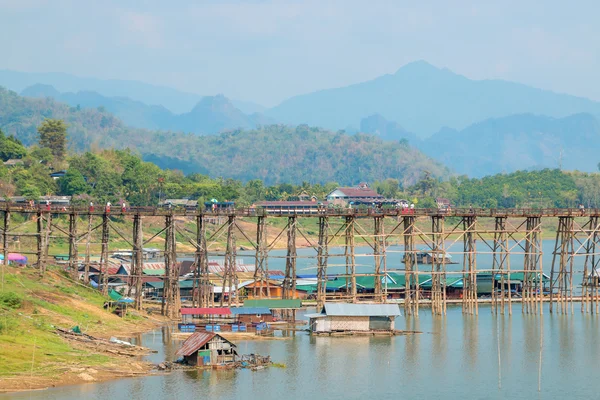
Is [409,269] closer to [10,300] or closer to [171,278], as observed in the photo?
[171,278]

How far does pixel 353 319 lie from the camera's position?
2517 inches

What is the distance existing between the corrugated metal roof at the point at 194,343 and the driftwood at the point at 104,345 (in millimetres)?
2362

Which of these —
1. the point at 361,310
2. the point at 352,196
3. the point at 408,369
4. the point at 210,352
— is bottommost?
the point at 408,369

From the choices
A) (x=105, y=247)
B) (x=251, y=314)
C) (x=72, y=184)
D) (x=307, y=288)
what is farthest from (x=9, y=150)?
(x=251, y=314)

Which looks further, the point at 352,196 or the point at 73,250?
the point at 352,196

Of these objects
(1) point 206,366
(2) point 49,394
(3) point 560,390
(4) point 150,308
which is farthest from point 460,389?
(4) point 150,308

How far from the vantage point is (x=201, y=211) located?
2753 inches

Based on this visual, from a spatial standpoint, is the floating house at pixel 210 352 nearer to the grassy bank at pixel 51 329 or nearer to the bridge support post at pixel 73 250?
the grassy bank at pixel 51 329

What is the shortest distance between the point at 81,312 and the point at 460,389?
25254 millimetres

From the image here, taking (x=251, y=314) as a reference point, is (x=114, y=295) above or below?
above

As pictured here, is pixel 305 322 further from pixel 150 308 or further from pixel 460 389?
pixel 460 389

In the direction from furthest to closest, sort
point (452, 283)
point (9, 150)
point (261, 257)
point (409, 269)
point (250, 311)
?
1. point (9, 150)
2. point (452, 283)
3. point (409, 269)
4. point (261, 257)
5. point (250, 311)

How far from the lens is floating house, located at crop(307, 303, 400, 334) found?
209ft

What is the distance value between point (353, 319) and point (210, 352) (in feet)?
46.6
